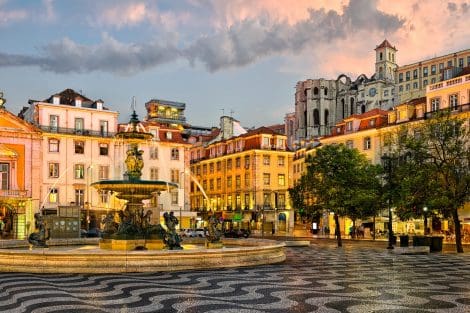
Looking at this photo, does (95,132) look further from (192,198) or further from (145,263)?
(145,263)

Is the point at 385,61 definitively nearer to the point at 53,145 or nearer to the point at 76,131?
the point at 76,131

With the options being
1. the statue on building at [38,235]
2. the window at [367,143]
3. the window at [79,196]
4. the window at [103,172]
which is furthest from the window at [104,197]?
the statue on building at [38,235]

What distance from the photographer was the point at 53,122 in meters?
55.6

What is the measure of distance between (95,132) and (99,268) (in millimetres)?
41702

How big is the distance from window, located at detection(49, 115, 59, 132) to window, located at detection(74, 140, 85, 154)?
7.85ft

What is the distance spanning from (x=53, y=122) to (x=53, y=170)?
15.3 feet

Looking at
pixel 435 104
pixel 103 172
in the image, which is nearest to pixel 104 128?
pixel 103 172

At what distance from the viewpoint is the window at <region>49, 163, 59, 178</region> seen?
54.8 meters

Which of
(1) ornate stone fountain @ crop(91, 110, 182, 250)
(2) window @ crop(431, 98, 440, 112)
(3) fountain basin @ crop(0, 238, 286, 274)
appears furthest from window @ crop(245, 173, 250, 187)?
(3) fountain basin @ crop(0, 238, 286, 274)

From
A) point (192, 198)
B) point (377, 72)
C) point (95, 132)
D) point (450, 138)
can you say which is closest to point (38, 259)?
point (450, 138)

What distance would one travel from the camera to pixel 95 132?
57812 millimetres

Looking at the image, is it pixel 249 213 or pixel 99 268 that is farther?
pixel 249 213

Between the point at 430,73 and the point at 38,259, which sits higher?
the point at 430,73

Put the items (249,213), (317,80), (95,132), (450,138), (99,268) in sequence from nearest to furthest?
(99,268) → (450,138) → (95,132) → (249,213) → (317,80)
